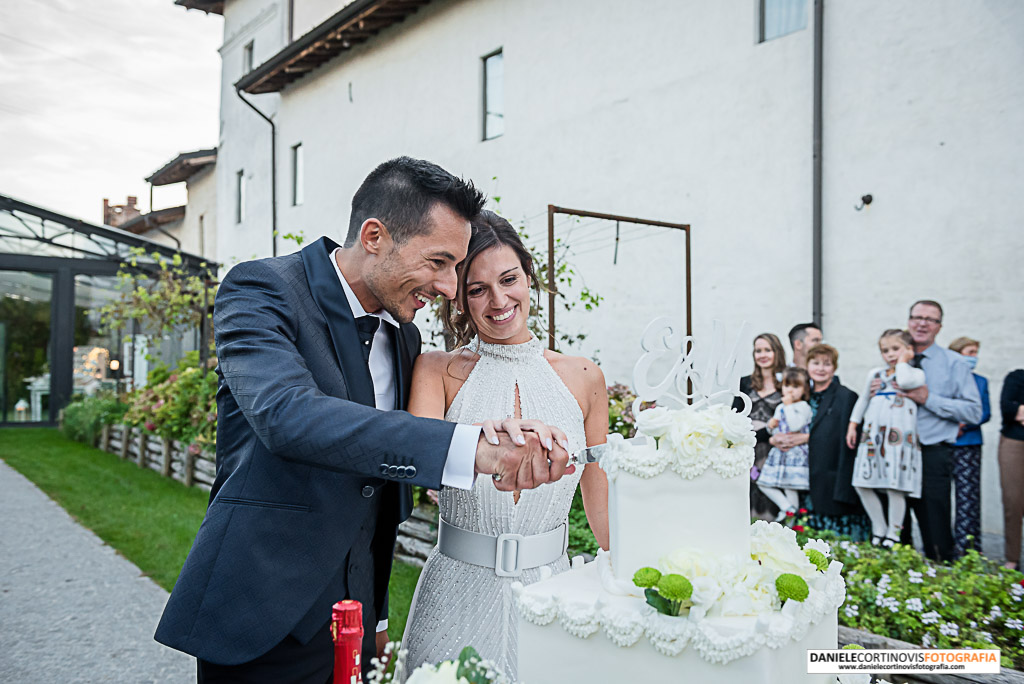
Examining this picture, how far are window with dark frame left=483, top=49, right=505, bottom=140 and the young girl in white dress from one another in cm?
751

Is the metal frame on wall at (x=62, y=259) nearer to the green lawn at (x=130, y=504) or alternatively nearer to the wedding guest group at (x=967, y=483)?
the green lawn at (x=130, y=504)

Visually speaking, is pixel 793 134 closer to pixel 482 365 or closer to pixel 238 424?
pixel 482 365

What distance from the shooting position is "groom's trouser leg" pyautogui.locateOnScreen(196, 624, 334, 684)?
1.93m

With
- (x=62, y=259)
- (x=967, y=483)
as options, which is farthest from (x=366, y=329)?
(x=62, y=259)

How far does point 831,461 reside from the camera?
5.98 metres

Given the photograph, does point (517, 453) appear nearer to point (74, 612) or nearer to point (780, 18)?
point (74, 612)

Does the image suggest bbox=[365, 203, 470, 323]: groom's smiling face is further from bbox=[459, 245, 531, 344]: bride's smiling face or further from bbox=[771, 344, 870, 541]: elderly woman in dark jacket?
bbox=[771, 344, 870, 541]: elderly woman in dark jacket

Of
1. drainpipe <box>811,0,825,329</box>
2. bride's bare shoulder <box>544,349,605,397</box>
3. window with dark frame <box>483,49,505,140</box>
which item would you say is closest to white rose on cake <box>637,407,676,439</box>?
bride's bare shoulder <box>544,349,605,397</box>

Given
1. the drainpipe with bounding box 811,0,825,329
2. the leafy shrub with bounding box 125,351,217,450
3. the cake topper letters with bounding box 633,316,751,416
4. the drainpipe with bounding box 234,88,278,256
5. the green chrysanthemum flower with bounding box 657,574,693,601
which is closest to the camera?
the green chrysanthemum flower with bounding box 657,574,693,601

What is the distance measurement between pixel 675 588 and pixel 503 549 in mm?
926

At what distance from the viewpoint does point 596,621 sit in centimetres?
159

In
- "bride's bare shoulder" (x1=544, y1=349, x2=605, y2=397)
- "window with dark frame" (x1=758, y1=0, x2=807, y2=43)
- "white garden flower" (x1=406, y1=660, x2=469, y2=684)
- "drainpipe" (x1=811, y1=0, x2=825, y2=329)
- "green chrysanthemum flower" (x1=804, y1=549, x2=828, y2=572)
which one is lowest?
"white garden flower" (x1=406, y1=660, x2=469, y2=684)

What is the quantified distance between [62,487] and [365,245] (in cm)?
925

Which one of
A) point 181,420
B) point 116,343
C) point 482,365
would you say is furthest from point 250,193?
point 482,365
